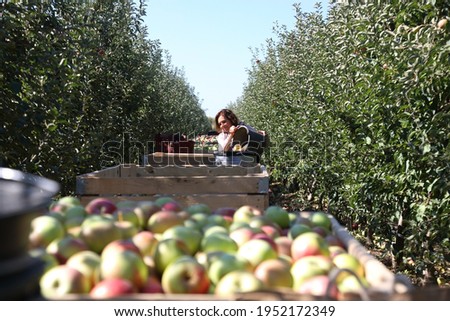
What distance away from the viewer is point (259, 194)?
11.6 feet

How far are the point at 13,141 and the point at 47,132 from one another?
1064mm

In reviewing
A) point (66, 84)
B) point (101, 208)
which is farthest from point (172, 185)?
point (66, 84)

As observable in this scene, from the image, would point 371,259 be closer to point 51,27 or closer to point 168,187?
point 168,187

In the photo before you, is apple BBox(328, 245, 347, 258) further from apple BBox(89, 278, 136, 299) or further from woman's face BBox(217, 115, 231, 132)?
woman's face BBox(217, 115, 231, 132)

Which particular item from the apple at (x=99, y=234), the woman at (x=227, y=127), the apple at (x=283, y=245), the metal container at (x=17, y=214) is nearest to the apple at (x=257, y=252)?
the apple at (x=283, y=245)

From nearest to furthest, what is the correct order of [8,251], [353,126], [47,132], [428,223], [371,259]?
[8,251], [371,259], [428,223], [47,132], [353,126]

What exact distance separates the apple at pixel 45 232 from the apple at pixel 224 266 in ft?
1.86

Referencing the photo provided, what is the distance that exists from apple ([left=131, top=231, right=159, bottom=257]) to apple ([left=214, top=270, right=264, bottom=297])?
34 centimetres

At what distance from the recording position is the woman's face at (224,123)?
575 centimetres

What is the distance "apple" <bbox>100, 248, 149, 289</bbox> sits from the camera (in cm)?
134

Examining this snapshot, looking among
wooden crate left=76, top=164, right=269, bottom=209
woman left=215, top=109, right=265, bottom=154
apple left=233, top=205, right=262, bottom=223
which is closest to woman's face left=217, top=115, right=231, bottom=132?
woman left=215, top=109, right=265, bottom=154

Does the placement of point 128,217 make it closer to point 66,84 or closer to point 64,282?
point 64,282

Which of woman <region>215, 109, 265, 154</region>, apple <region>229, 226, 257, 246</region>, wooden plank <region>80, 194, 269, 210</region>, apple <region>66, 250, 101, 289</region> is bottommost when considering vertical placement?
wooden plank <region>80, 194, 269, 210</region>

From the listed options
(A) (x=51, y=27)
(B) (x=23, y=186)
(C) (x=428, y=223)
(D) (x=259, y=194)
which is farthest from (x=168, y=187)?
(B) (x=23, y=186)
